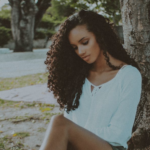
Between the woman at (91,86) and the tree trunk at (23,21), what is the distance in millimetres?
16249

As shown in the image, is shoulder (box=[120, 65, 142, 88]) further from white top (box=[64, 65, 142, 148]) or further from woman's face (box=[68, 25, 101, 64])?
woman's face (box=[68, 25, 101, 64])

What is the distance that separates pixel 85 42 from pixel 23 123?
2.34 meters

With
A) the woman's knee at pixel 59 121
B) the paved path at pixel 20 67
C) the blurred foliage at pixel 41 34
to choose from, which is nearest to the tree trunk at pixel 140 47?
the woman's knee at pixel 59 121

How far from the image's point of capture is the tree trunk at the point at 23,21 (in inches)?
711

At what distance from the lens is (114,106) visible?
1.91 m

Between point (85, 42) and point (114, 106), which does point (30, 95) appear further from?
point (114, 106)

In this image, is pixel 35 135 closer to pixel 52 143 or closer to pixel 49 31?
pixel 52 143

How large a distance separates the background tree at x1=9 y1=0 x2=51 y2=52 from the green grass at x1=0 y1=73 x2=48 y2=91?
36.6ft

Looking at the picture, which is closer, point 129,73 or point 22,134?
point 129,73

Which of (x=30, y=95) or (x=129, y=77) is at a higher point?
(x=129, y=77)

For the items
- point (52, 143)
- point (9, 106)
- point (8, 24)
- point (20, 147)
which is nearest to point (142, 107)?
point (52, 143)

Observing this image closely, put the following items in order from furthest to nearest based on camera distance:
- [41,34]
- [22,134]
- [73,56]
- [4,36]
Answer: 1. [41,34]
2. [4,36]
3. [22,134]
4. [73,56]

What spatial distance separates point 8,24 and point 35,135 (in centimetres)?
2530

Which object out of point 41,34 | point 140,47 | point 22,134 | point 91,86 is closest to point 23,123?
point 22,134
